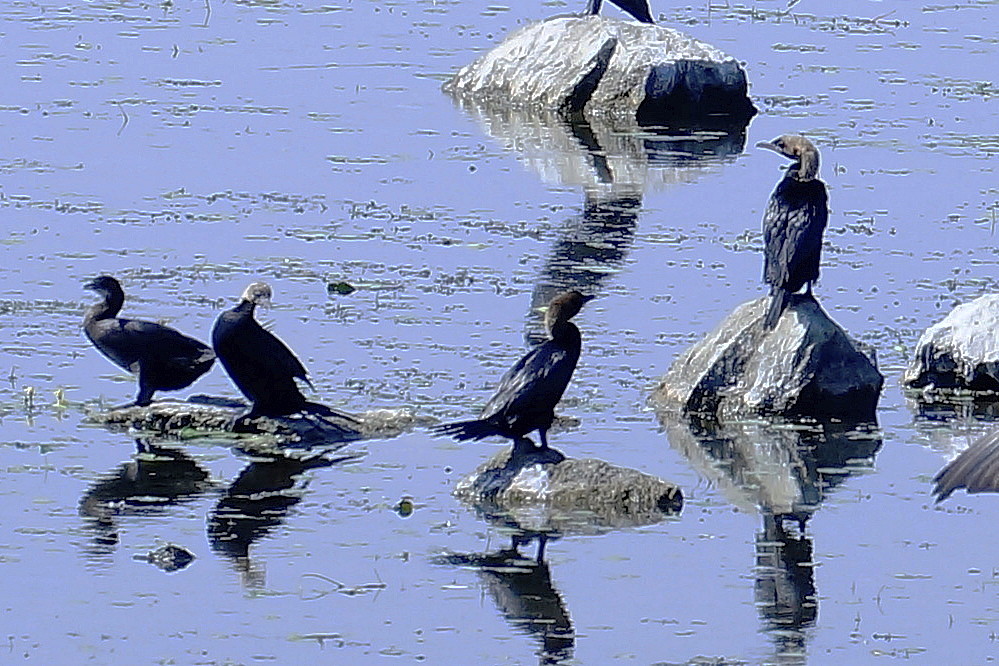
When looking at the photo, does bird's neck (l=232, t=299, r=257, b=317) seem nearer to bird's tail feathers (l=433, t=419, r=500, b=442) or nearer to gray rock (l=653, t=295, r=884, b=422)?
bird's tail feathers (l=433, t=419, r=500, b=442)

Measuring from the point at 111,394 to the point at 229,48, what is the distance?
39.6ft

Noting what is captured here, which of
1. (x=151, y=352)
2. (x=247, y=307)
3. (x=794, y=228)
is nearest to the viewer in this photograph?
(x=247, y=307)

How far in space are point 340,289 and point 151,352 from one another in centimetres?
263

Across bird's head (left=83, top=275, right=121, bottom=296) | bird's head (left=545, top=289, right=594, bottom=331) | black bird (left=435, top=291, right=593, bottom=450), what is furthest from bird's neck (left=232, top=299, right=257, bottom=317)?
bird's head (left=545, top=289, right=594, bottom=331)

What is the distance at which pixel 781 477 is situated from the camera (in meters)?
10.6

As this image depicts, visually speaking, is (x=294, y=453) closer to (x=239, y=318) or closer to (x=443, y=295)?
(x=239, y=318)

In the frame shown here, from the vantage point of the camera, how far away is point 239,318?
10.9 meters

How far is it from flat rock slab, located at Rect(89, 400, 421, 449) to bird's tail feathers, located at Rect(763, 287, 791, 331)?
1924mm

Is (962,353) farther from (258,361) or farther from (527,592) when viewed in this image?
(527,592)

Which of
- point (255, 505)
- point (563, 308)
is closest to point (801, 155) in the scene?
point (563, 308)

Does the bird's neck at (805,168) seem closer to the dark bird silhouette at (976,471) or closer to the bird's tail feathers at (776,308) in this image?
the bird's tail feathers at (776,308)

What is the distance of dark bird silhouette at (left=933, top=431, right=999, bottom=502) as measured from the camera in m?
8.77

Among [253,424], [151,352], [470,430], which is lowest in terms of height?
[253,424]

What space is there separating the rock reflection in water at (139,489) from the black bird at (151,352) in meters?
0.44
